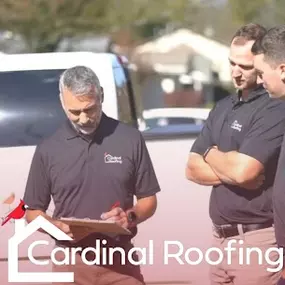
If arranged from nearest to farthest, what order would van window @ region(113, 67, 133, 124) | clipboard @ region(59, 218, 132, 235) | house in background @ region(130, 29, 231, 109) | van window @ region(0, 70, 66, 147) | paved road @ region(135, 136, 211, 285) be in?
clipboard @ region(59, 218, 132, 235), paved road @ region(135, 136, 211, 285), van window @ region(0, 70, 66, 147), van window @ region(113, 67, 133, 124), house in background @ region(130, 29, 231, 109)

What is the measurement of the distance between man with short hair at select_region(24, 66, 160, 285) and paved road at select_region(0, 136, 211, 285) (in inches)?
50.1

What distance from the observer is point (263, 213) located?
18.8 feet

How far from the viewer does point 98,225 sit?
18.2 ft

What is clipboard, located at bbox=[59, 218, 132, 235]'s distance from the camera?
550cm

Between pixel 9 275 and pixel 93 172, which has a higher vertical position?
pixel 93 172

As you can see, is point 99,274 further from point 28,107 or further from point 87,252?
point 28,107

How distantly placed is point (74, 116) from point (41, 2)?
28791 mm

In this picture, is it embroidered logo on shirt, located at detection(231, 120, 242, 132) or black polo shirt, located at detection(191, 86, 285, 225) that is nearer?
black polo shirt, located at detection(191, 86, 285, 225)

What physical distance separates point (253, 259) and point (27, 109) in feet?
7.86

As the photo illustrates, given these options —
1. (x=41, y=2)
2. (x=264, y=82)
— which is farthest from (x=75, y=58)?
(x=41, y=2)

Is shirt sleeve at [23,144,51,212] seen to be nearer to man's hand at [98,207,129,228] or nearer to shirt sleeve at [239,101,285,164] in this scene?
man's hand at [98,207,129,228]

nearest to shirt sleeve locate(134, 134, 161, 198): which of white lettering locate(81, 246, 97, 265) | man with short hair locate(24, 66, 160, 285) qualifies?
man with short hair locate(24, 66, 160, 285)

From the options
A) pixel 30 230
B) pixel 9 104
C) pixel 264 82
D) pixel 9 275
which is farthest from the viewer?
pixel 9 104

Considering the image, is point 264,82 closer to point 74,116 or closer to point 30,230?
point 74,116
